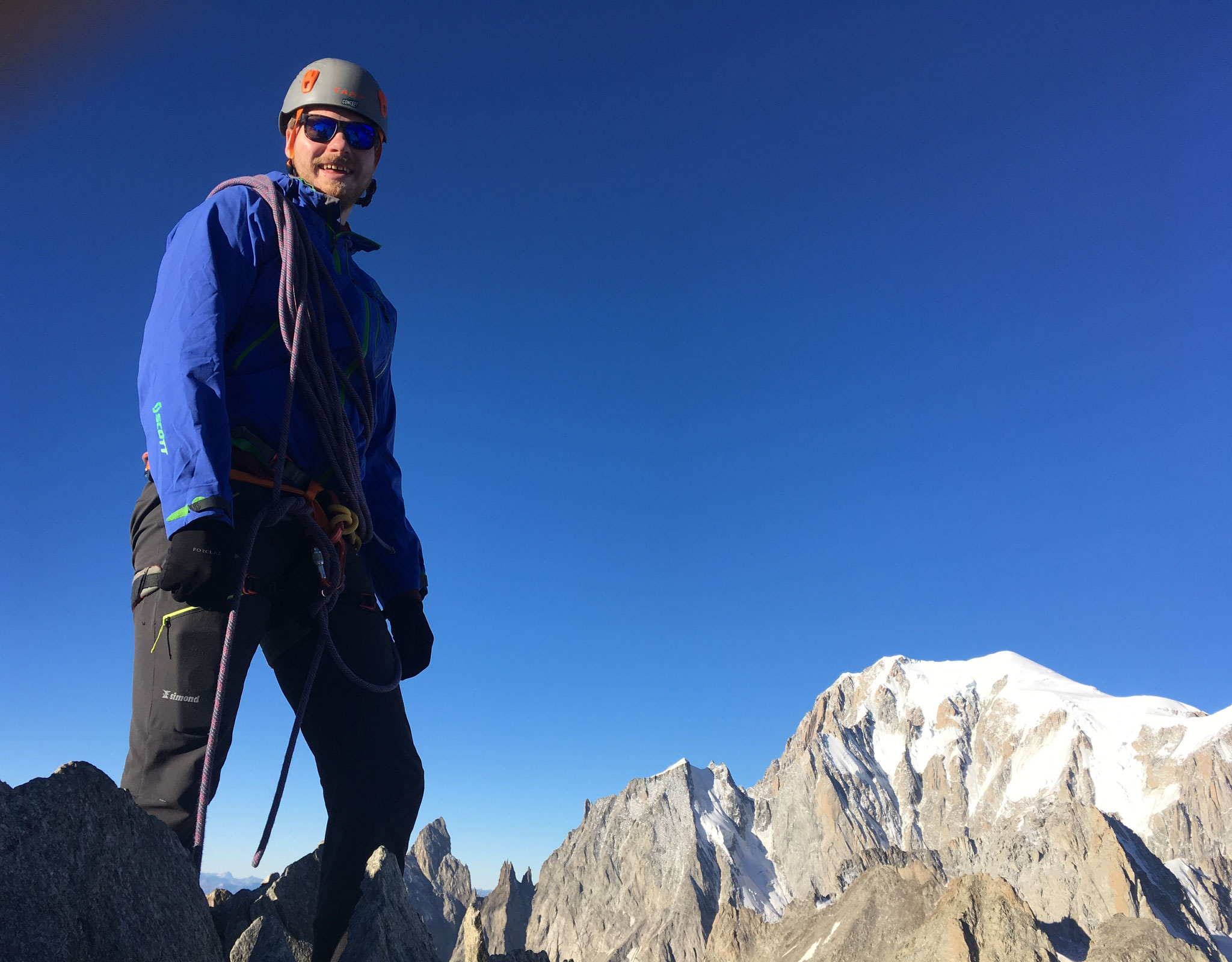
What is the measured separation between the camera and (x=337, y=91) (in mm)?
4453

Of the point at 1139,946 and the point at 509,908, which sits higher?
the point at 509,908

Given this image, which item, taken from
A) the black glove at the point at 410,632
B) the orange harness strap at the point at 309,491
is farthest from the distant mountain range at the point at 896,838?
the orange harness strap at the point at 309,491

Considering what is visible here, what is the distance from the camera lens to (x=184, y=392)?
3219 mm

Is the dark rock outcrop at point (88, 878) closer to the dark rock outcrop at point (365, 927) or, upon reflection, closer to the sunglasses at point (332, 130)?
the dark rock outcrop at point (365, 927)

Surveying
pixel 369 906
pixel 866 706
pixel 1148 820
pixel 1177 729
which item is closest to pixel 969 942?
pixel 369 906

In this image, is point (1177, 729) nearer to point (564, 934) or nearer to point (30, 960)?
point (564, 934)

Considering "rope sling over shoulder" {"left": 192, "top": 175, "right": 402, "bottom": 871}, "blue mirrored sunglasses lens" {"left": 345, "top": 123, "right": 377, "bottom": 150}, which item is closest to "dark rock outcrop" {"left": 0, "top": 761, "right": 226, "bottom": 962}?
"rope sling over shoulder" {"left": 192, "top": 175, "right": 402, "bottom": 871}

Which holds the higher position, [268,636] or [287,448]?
[287,448]

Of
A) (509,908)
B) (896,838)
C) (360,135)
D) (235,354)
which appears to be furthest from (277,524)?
(896,838)

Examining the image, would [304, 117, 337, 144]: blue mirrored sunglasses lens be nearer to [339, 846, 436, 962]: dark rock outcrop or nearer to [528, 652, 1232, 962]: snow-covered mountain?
[339, 846, 436, 962]: dark rock outcrop

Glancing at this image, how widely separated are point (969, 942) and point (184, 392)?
4694cm

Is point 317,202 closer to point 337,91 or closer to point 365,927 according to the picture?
point 337,91

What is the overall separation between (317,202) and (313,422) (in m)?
1.28

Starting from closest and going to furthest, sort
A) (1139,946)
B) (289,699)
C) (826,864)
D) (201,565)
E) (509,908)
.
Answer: (201,565)
(289,699)
(1139,946)
(509,908)
(826,864)
